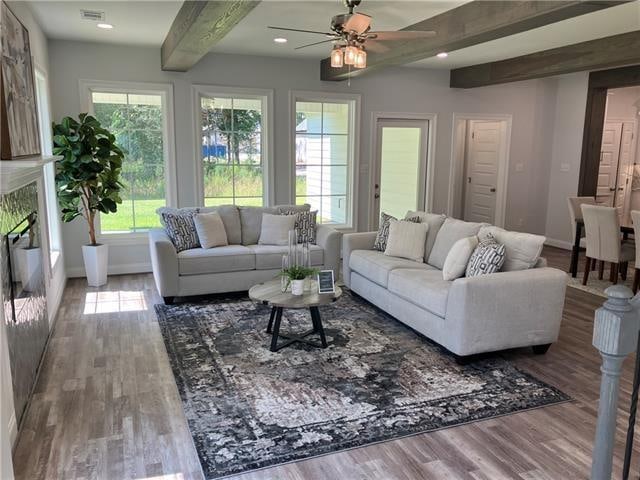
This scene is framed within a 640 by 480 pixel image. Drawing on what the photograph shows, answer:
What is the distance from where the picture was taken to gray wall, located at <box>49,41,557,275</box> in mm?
5773

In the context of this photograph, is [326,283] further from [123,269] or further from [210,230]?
[123,269]

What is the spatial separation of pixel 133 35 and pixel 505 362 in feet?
15.4

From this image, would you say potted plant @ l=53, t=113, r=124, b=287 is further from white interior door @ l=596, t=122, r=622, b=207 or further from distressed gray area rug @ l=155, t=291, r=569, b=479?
white interior door @ l=596, t=122, r=622, b=207

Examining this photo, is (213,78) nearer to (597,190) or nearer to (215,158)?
(215,158)

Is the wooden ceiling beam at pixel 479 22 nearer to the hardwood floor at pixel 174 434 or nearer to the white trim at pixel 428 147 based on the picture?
the white trim at pixel 428 147

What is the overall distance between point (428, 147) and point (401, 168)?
0.49 metres

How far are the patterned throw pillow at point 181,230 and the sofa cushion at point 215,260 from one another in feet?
0.30

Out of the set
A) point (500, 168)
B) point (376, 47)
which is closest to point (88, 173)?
point (376, 47)

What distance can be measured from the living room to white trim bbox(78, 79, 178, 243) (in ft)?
0.08

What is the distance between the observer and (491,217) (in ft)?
27.0

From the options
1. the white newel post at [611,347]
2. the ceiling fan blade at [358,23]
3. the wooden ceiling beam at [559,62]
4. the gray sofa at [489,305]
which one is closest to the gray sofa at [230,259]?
the gray sofa at [489,305]

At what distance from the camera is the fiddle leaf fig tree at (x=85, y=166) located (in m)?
5.16

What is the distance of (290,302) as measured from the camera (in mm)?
3711

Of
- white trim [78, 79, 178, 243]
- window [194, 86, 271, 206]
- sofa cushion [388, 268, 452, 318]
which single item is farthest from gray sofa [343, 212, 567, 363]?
white trim [78, 79, 178, 243]
